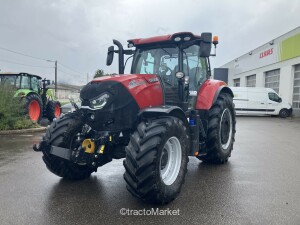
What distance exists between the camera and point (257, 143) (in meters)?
8.89

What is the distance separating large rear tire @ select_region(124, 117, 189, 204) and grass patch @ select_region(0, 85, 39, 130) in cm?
879

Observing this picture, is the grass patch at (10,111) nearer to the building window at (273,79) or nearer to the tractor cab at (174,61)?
the tractor cab at (174,61)

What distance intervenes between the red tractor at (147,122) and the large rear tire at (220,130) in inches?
0.8

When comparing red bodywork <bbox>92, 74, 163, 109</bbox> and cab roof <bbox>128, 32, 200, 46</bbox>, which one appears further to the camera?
cab roof <bbox>128, 32, 200, 46</bbox>

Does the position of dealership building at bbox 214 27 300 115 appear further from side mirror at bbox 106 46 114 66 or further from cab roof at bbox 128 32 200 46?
side mirror at bbox 106 46 114 66

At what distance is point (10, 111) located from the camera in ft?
35.8

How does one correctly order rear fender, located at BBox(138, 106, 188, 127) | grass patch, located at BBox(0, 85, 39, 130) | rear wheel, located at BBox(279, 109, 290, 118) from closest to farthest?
rear fender, located at BBox(138, 106, 188, 127)
grass patch, located at BBox(0, 85, 39, 130)
rear wheel, located at BBox(279, 109, 290, 118)

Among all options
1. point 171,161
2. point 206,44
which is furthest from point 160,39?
point 171,161

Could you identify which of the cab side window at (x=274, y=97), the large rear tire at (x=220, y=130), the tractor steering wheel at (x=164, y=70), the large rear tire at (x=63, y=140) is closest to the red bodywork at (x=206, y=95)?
the large rear tire at (x=220, y=130)

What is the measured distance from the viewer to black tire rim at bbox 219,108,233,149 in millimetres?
6046

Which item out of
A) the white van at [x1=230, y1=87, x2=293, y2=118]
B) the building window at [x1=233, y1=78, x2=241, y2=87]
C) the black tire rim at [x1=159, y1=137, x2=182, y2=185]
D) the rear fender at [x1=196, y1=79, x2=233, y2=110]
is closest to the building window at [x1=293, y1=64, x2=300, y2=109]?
the white van at [x1=230, y1=87, x2=293, y2=118]

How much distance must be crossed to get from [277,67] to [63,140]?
22.6 meters

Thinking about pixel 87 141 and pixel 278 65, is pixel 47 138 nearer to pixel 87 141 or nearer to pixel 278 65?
pixel 87 141

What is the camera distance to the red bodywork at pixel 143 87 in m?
4.19
